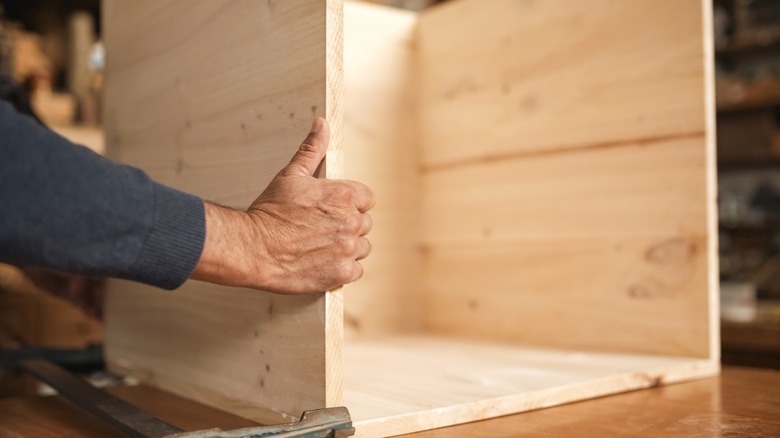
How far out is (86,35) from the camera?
271cm

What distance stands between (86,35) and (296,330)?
240cm

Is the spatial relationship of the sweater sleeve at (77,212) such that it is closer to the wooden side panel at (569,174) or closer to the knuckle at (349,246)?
the knuckle at (349,246)

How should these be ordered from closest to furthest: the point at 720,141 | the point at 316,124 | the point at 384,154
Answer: the point at 316,124 < the point at 384,154 < the point at 720,141

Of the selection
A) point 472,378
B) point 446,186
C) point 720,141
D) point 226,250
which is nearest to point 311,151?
point 226,250

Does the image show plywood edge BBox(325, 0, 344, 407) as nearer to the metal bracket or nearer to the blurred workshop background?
the metal bracket

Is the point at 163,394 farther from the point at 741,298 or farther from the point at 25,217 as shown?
the point at 741,298

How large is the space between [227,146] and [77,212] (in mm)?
293

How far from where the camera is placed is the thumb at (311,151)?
688mm

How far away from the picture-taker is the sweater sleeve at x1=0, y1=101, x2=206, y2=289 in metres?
0.55

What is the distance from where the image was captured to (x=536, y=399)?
2.67ft

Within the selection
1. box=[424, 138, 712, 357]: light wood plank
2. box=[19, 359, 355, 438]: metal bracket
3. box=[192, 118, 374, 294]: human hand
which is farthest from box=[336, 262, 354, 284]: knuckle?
box=[424, 138, 712, 357]: light wood plank

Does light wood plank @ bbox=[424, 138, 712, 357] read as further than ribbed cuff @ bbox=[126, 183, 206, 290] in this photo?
Yes

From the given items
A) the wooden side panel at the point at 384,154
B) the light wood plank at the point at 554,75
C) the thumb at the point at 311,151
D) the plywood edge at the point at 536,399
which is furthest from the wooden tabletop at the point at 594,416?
the wooden side panel at the point at 384,154

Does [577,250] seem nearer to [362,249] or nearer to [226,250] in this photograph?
[362,249]
